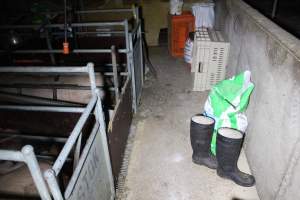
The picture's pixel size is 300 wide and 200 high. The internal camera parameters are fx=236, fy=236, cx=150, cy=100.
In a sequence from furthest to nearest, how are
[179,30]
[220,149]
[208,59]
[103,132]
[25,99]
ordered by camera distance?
1. [179,30]
2. [208,59]
3. [220,149]
4. [25,99]
5. [103,132]

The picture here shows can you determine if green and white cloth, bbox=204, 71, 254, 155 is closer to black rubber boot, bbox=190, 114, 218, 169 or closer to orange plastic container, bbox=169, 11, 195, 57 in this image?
black rubber boot, bbox=190, 114, 218, 169

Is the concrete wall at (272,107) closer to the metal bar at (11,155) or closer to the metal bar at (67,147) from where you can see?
A: the metal bar at (67,147)

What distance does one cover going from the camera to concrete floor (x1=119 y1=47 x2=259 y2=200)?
7.27ft

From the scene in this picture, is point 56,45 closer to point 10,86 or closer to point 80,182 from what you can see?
point 10,86

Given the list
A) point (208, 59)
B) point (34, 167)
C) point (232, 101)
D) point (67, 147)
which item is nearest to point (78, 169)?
point (67, 147)

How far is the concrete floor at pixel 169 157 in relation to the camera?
221cm

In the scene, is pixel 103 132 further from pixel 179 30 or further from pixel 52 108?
pixel 179 30

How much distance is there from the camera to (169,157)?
2.62m

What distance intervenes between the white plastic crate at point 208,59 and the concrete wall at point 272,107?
2.18ft

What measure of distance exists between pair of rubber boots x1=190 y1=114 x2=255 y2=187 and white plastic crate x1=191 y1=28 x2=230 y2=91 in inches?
52.8

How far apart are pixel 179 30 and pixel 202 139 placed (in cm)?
306

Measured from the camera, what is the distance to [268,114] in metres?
1.95

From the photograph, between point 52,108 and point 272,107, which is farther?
point 272,107

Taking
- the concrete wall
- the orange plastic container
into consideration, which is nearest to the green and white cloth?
the concrete wall
